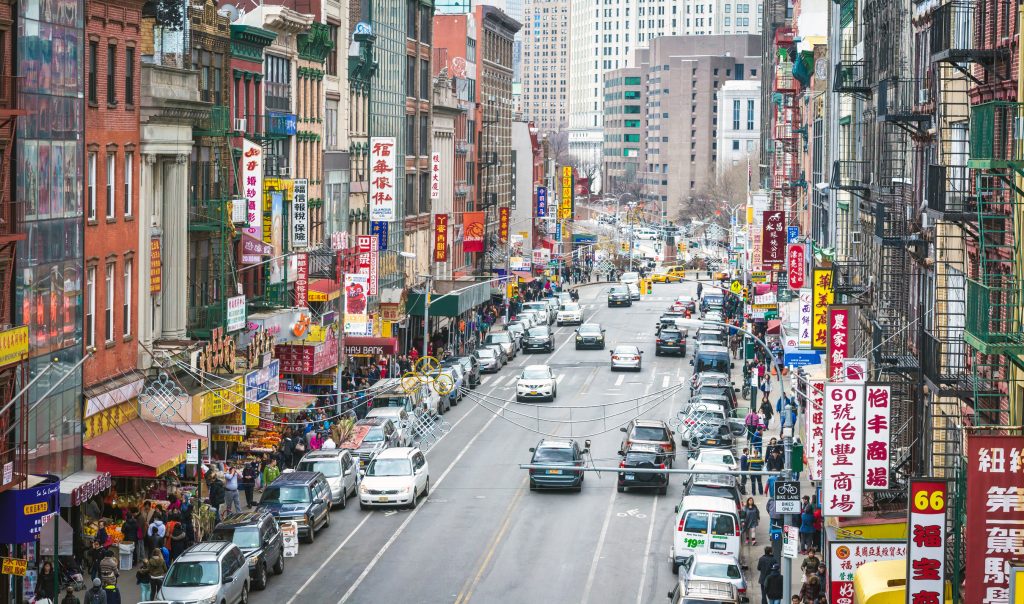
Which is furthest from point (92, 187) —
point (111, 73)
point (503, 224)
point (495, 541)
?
point (503, 224)

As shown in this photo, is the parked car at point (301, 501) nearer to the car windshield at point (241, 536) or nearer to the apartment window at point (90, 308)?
the car windshield at point (241, 536)

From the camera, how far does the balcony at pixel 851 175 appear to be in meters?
51.9

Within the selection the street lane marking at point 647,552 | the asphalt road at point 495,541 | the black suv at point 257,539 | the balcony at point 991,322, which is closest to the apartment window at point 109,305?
the black suv at point 257,539

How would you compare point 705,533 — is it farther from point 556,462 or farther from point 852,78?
point 852,78

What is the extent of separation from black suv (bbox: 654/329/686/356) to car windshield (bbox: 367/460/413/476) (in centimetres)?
4303

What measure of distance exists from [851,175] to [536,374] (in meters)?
18.0

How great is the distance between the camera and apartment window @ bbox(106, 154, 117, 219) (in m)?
44.4

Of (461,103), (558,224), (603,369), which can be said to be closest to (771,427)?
(603,369)

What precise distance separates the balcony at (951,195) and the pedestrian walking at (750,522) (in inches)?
541

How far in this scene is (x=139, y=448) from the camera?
42.7 m

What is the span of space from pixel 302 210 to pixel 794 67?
3772 cm

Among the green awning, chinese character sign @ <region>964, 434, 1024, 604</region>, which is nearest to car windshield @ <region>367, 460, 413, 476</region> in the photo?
chinese character sign @ <region>964, 434, 1024, 604</region>

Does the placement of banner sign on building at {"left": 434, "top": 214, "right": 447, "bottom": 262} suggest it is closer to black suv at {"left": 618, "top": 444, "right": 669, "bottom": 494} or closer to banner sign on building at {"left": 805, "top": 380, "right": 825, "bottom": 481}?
black suv at {"left": 618, "top": 444, "right": 669, "bottom": 494}

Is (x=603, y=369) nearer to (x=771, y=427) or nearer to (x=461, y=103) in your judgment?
(x=771, y=427)
